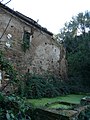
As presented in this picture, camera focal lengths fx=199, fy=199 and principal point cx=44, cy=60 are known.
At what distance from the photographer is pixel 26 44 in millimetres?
14086

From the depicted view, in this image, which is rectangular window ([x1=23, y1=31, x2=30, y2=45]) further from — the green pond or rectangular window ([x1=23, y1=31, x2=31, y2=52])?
the green pond

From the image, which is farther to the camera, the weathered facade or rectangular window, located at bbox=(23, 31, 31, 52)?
rectangular window, located at bbox=(23, 31, 31, 52)

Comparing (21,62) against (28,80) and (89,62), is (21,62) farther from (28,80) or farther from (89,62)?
(89,62)

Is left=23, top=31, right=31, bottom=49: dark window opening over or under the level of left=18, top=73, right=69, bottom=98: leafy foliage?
over

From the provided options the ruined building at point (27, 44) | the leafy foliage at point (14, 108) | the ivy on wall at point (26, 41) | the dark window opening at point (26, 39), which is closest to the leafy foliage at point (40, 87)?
the ruined building at point (27, 44)

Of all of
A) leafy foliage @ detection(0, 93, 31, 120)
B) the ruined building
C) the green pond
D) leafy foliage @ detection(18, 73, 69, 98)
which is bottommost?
the green pond

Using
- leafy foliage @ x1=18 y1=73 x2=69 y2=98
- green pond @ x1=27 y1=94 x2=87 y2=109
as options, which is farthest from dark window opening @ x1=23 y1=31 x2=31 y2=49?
green pond @ x1=27 y1=94 x2=87 y2=109

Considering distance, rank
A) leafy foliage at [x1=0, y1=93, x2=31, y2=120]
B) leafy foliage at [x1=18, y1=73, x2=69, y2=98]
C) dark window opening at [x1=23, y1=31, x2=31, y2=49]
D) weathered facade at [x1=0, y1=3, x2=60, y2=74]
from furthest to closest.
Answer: dark window opening at [x1=23, y1=31, x2=31, y2=49]
leafy foliage at [x1=18, y1=73, x2=69, y2=98]
weathered facade at [x1=0, y1=3, x2=60, y2=74]
leafy foliage at [x1=0, y1=93, x2=31, y2=120]

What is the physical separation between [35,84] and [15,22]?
14.4ft

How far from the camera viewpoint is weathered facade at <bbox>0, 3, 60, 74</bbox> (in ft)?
41.0

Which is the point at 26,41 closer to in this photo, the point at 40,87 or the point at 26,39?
the point at 26,39

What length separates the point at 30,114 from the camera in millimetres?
6480

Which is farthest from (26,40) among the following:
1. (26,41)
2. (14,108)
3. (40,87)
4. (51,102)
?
(14,108)

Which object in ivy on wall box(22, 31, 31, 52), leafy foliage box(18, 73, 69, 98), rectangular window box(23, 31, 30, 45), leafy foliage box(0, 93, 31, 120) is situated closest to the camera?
leafy foliage box(0, 93, 31, 120)
